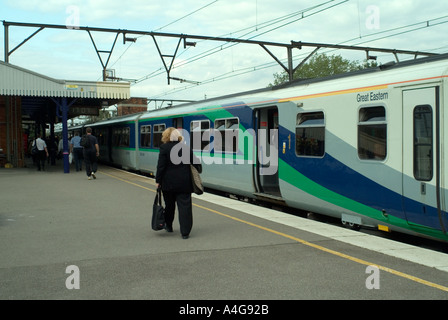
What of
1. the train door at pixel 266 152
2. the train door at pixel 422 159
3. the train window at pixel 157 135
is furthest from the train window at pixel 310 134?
the train window at pixel 157 135

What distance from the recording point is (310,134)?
9.11 metres

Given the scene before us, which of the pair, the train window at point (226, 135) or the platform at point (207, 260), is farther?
the train window at point (226, 135)

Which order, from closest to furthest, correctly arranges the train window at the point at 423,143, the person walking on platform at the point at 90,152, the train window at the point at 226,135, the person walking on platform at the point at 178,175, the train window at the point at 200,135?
1. the train window at the point at 423,143
2. the person walking on platform at the point at 178,175
3. the train window at the point at 226,135
4. the train window at the point at 200,135
5. the person walking on platform at the point at 90,152

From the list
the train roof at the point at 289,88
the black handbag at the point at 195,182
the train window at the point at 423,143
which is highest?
the train roof at the point at 289,88

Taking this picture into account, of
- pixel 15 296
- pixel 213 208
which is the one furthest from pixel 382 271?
pixel 213 208

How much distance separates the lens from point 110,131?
89.0 feet

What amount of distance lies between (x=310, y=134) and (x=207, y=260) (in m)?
4.10

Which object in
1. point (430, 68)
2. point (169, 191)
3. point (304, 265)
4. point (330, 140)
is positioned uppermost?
point (430, 68)

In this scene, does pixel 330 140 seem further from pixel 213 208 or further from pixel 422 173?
pixel 213 208

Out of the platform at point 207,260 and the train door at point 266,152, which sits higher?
the train door at point 266,152

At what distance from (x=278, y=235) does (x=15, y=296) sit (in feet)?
13.1

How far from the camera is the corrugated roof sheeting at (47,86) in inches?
757

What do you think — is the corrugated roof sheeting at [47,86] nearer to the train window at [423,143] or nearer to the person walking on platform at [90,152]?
the person walking on platform at [90,152]

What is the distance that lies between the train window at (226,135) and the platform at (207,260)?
9.17 feet
